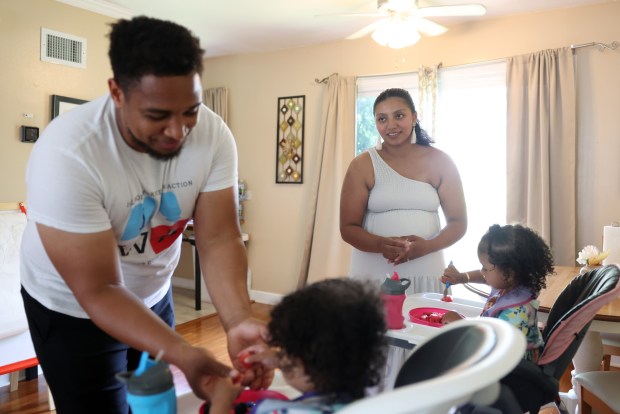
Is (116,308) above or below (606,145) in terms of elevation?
below

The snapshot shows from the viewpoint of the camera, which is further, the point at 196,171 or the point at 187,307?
the point at 187,307

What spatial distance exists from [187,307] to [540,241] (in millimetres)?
3705

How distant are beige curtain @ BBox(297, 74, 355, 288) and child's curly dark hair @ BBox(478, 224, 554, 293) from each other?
2.76 metres

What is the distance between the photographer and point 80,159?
0.98m

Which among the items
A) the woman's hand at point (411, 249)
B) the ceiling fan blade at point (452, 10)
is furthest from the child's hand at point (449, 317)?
the ceiling fan blade at point (452, 10)

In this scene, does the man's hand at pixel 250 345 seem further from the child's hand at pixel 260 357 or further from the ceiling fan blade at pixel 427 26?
the ceiling fan blade at pixel 427 26

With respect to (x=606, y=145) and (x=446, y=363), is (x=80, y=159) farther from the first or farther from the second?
(x=606, y=145)

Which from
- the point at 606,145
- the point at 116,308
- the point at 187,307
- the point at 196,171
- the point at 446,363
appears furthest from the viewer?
the point at 187,307

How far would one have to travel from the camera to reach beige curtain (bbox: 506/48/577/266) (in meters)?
3.60

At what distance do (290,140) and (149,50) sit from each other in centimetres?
402

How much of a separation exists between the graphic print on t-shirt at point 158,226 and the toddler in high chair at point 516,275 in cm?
89

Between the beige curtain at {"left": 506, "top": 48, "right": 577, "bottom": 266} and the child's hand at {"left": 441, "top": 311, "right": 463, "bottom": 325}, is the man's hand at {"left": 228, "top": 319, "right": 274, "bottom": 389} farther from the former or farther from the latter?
the beige curtain at {"left": 506, "top": 48, "right": 577, "bottom": 266}

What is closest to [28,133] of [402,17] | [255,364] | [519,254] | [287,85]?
[287,85]

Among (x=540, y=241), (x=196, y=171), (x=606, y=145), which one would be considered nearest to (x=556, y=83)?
(x=606, y=145)
